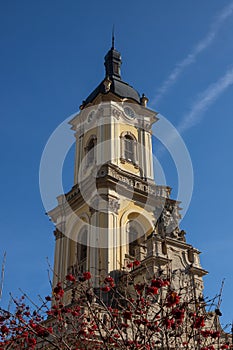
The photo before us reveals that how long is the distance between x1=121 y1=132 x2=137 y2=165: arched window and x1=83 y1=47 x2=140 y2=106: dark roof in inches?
133

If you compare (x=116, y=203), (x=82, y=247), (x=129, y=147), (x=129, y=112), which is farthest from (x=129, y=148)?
(x=82, y=247)

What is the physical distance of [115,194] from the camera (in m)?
27.9

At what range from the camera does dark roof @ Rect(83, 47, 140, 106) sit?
34.9m

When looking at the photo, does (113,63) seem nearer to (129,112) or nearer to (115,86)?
(115,86)

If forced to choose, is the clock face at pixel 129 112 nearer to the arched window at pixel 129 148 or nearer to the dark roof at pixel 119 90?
the dark roof at pixel 119 90

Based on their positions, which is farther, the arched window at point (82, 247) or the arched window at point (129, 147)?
the arched window at point (129, 147)

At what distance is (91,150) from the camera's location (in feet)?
108

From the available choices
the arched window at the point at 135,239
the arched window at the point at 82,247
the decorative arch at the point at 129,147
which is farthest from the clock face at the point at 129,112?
the arched window at the point at 82,247

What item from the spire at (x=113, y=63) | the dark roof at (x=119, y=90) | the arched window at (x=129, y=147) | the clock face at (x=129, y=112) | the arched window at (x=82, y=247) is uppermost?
the spire at (x=113, y=63)

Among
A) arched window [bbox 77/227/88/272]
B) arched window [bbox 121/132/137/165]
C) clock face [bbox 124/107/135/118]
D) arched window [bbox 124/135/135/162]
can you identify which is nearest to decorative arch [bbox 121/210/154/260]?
arched window [bbox 77/227/88/272]

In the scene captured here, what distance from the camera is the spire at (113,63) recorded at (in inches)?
1565

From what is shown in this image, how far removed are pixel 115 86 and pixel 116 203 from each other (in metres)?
11.6

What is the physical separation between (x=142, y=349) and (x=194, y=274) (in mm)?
16922

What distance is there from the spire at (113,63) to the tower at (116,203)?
2.73 meters
